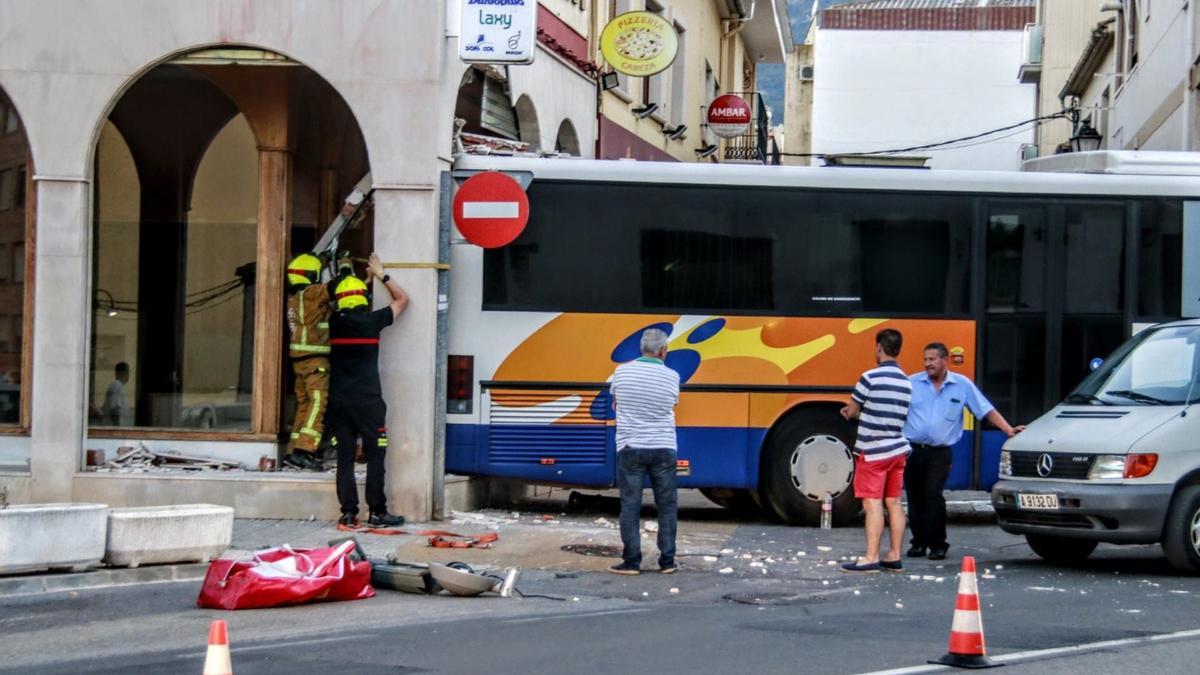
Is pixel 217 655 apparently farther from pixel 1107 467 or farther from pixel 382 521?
pixel 382 521

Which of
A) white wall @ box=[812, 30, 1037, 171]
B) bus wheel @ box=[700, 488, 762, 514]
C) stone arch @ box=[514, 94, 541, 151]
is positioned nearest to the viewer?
bus wheel @ box=[700, 488, 762, 514]

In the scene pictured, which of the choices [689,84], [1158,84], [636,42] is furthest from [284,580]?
[1158,84]

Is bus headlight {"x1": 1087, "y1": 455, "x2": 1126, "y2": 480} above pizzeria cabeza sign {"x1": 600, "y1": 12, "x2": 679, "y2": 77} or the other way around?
the other way around

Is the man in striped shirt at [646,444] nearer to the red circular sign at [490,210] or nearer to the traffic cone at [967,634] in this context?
the red circular sign at [490,210]

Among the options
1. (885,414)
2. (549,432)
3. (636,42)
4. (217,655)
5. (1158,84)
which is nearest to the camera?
(217,655)

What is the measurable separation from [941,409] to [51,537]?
647cm

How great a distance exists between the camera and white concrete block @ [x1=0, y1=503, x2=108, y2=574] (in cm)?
1052

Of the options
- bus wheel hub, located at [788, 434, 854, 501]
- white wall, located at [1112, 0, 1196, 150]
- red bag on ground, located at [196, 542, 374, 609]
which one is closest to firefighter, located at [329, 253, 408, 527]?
red bag on ground, located at [196, 542, 374, 609]

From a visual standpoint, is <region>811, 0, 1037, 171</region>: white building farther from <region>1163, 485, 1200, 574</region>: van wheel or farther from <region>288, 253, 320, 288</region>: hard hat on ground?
<region>1163, 485, 1200, 574</region>: van wheel

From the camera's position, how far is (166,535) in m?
11.2

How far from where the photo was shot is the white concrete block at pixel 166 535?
11.0 m

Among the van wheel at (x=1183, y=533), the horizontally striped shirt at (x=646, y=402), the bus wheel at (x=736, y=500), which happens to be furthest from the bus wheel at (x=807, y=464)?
the van wheel at (x=1183, y=533)

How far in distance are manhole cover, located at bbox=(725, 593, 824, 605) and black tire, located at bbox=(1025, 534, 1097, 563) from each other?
8.74 ft

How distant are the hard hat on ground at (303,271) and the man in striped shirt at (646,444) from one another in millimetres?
4100
